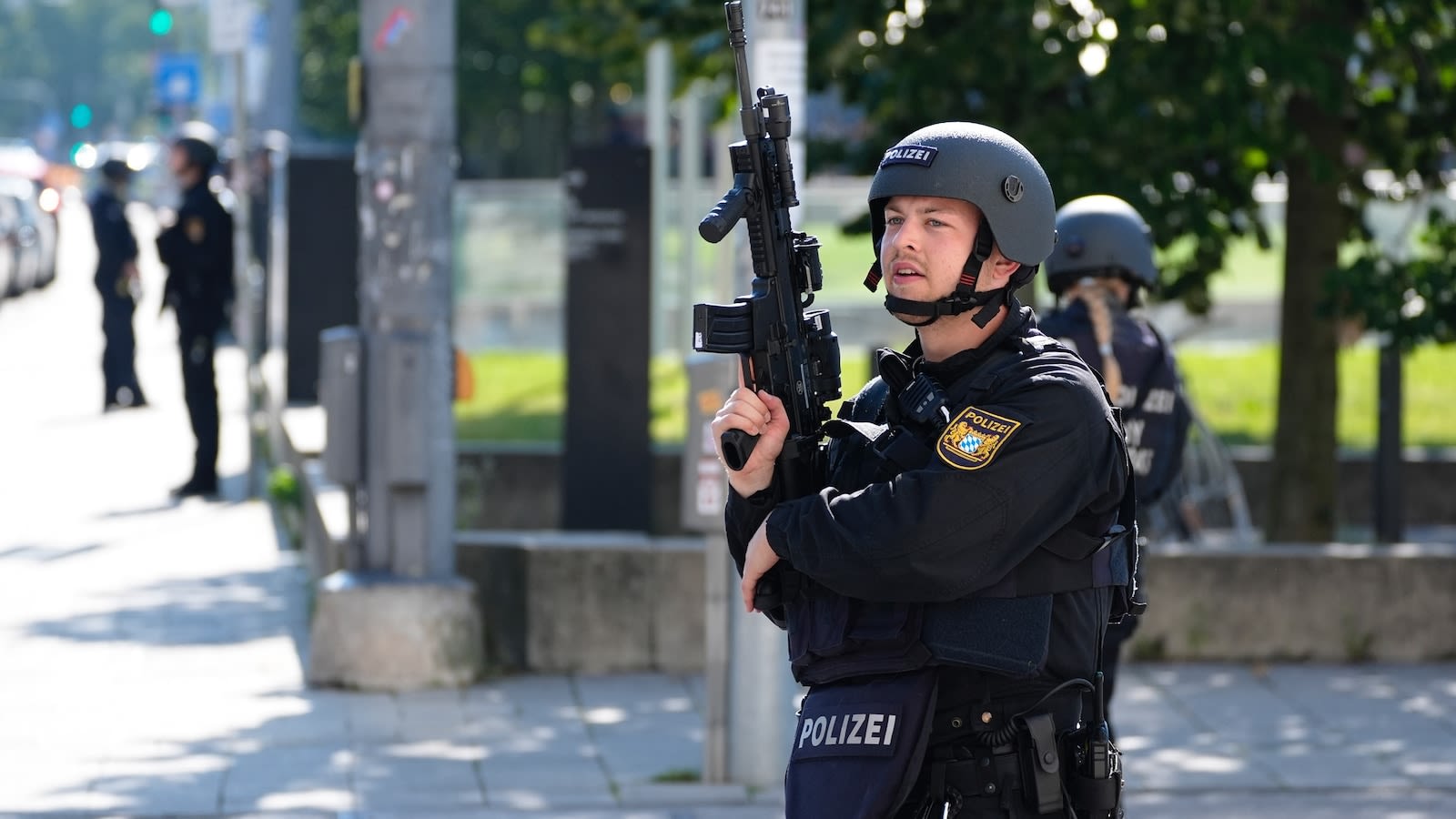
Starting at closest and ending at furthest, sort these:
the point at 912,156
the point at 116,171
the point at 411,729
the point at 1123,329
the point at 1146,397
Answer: the point at 912,156
the point at 1146,397
the point at 1123,329
the point at 411,729
the point at 116,171

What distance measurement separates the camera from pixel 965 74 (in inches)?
359

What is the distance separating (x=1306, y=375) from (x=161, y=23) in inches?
487

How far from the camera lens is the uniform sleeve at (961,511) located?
11.3ft

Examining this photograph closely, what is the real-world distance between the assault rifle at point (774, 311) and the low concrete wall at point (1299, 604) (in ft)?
16.5

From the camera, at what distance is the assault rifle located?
12.1ft

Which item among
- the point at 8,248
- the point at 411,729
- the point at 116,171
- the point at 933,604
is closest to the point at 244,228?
the point at 116,171

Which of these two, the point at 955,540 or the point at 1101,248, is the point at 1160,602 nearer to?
the point at 1101,248

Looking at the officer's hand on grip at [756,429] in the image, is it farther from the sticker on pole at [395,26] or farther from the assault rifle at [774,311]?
the sticker on pole at [395,26]

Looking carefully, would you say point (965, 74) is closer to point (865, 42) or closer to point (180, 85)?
point (865, 42)

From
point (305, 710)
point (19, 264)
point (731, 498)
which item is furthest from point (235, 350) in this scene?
point (731, 498)

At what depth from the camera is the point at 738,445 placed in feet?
11.9

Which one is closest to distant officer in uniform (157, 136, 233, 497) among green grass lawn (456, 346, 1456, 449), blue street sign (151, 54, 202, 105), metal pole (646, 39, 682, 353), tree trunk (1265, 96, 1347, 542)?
green grass lawn (456, 346, 1456, 449)

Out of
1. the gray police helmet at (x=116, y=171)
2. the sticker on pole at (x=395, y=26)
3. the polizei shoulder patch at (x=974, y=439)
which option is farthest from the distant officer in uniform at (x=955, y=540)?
the gray police helmet at (x=116, y=171)

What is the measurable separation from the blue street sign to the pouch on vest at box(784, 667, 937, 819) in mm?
23528
